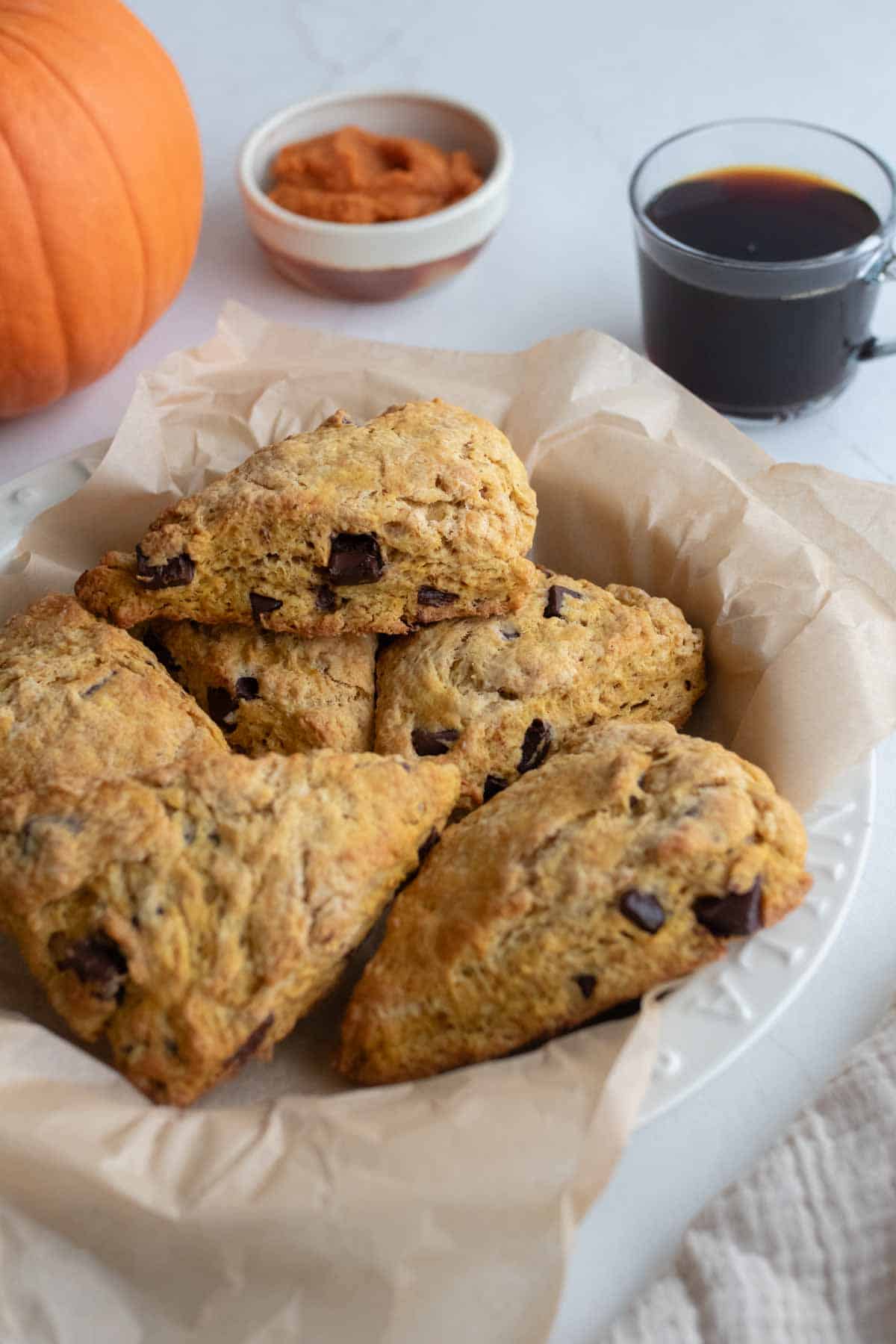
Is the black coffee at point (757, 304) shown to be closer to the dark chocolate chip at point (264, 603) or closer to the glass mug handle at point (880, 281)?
the glass mug handle at point (880, 281)

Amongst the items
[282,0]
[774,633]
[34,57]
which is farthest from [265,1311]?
[282,0]

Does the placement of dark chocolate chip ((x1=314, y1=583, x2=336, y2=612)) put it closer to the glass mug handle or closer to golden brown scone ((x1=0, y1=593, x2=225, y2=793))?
golden brown scone ((x1=0, y1=593, x2=225, y2=793))

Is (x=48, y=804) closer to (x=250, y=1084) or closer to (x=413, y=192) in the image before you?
(x=250, y=1084)

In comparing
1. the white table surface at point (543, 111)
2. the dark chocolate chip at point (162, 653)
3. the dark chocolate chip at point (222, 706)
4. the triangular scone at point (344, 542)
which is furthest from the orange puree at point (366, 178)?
the dark chocolate chip at point (222, 706)

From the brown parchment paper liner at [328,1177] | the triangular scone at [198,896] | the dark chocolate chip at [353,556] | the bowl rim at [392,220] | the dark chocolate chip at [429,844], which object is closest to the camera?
the brown parchment paper liner at [328,1177]

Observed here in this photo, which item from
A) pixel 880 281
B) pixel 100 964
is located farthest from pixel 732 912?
pixel 880 281

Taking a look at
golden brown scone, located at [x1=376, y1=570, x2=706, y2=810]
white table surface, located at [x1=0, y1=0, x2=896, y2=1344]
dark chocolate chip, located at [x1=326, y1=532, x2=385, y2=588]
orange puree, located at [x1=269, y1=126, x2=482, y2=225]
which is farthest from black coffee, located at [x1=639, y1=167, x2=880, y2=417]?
dark chocolate chip, located at [x1=326, y1=532, x2=385, y2=588]
